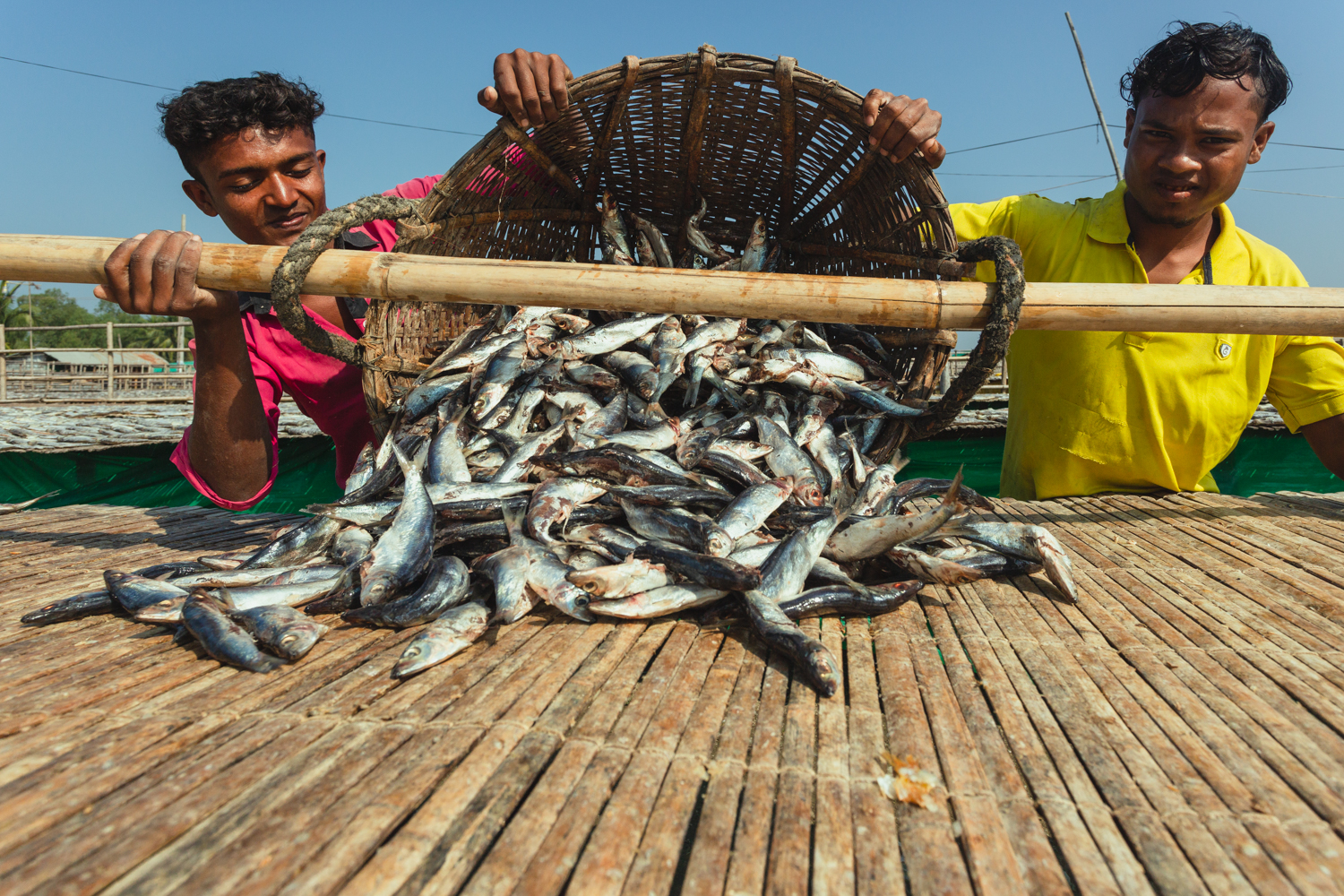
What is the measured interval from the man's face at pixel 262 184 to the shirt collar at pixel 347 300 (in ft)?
0.74

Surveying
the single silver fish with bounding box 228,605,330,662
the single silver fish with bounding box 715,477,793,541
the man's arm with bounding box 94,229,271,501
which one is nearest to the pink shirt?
the man's arm with bounding box 94,229,271,501

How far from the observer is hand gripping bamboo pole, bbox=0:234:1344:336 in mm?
2156

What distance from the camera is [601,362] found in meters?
3.50

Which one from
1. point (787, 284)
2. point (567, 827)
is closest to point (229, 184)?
point (787, 284)

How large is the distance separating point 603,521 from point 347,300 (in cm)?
235

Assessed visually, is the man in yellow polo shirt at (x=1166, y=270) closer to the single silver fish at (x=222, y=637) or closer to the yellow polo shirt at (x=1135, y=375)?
the yellow polo shirt at (x=1135, y=375)

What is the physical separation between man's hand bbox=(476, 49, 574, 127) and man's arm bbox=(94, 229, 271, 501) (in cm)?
136

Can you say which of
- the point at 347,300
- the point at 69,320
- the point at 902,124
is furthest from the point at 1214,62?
the point at 69,320

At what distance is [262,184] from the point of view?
327 cm

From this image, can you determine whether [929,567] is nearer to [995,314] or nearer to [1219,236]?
[995,314]

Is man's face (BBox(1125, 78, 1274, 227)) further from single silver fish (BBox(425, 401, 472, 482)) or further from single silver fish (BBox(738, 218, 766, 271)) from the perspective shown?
single silver fish (BBox(425, 401, 472, 482))

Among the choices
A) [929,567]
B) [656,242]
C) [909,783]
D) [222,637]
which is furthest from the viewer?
[656,242]

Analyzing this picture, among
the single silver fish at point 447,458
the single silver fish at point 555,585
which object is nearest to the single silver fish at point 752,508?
the single silver fish at point 555,585

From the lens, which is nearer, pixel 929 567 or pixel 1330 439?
pixel 929 567
